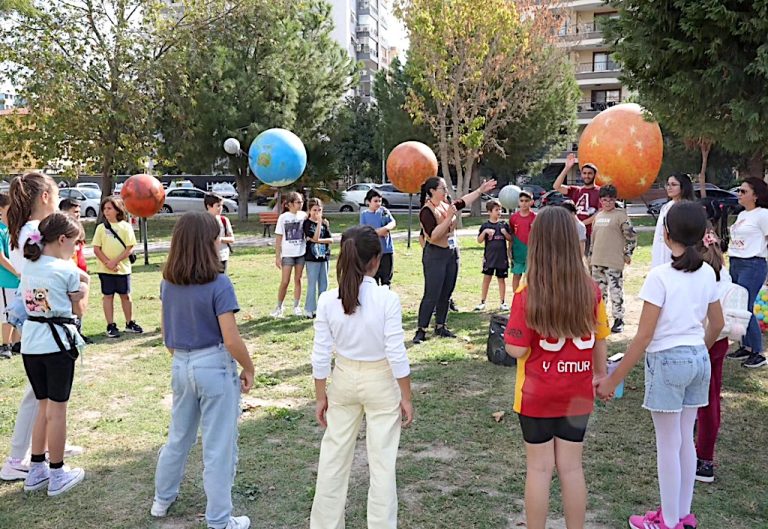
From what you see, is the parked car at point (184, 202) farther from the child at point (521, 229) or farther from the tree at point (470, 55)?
the child at point (521, 229)

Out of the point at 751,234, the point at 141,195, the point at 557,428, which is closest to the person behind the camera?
the point at 557,428

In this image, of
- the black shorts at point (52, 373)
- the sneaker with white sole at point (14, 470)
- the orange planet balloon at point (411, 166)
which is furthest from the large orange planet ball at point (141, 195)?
the black shorts at point (52, 373)

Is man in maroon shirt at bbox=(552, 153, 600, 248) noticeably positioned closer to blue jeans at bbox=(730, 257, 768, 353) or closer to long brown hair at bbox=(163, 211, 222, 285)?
blue jeans at bbox=(730, 257, 768, 353)

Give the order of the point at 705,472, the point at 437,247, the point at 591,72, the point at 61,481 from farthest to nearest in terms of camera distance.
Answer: the point at 591,72 → the point at 437,247 → the point at 705,472 → the point at 61,481

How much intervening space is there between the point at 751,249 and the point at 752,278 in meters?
0.31

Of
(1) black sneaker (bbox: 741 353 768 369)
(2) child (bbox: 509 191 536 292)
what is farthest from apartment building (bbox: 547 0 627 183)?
(1) black sneaker (bbox: 741 353 768 369)

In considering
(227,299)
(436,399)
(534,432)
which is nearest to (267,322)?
(436,399)

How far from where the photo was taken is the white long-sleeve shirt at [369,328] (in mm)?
3227

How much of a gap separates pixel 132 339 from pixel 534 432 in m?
6.13

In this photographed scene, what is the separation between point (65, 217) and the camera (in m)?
A: 4.00

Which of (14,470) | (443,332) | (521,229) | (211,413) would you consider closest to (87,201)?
(521,229)

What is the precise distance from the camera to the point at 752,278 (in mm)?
6535

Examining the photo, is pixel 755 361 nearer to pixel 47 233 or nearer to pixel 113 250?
pixel 47 233

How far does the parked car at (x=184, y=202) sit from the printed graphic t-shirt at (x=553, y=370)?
3011cm
